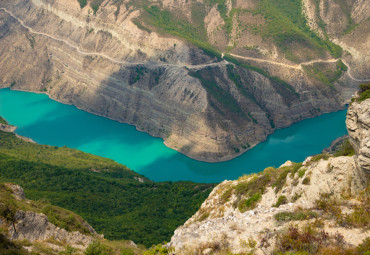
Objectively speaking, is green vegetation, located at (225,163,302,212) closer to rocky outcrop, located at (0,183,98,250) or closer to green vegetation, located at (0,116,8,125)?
rocky outcrop, located at (0,183,98,250)

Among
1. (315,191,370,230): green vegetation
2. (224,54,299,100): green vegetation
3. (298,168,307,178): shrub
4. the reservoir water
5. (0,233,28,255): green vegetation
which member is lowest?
(0,233,28,255): green vegetation

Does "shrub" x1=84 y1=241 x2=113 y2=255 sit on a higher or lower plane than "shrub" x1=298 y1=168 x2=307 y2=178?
lower

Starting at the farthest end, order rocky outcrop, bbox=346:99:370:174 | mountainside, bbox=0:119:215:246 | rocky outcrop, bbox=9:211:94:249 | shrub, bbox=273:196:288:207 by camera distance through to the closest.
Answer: mountainside, bbox=0:119:215:246 → rocky outcrop, bbox=9:211:94:249 → shrub, bbox=273:196:288:207 → rocky outcrop, bbox=346:99:370:174

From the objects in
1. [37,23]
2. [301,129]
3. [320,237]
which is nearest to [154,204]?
[320,237]

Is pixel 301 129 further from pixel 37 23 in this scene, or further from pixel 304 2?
pixel 37 23

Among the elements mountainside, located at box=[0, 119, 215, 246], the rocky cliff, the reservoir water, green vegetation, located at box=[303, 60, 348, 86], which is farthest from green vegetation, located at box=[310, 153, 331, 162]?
green vegetation, located at box=[303, 60, 348, 86]

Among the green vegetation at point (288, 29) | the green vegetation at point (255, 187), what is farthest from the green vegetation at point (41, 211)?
the green vegetation at point (288, 29)

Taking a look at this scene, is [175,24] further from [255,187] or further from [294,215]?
[294,215]
